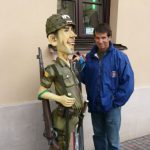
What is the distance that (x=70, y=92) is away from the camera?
352 centimetres

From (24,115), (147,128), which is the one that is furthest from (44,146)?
(147,128)

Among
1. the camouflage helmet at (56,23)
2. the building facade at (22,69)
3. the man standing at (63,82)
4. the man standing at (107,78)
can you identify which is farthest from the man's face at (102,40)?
the building facade at (22,69)

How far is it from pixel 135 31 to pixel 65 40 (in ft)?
7.40

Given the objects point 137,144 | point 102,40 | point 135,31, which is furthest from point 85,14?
point 137,144

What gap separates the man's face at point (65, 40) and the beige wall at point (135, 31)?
1.83m

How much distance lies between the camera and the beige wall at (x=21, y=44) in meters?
3.98

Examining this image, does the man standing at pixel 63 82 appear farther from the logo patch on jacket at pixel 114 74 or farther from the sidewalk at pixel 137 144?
the sidewalk at pixel 137 144

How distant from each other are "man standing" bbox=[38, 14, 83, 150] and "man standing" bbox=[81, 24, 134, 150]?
47 centimetres

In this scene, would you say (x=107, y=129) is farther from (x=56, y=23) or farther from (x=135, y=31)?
(x=135, y=31)

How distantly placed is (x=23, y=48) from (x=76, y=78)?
2.84ft

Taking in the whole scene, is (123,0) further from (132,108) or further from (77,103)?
(77,103)

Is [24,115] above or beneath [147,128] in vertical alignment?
above

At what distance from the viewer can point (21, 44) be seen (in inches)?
162

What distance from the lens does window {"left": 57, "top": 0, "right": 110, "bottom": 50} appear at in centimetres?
493
